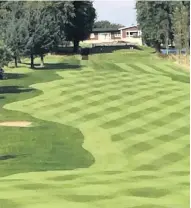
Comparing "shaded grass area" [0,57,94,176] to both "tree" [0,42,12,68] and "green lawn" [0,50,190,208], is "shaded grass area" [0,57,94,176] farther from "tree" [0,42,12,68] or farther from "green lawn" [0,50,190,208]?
"tree" [0,42,12,68]

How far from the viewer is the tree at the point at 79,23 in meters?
107

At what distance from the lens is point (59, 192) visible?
15312mm

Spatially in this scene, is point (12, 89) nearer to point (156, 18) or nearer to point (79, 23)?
point (79, 23)

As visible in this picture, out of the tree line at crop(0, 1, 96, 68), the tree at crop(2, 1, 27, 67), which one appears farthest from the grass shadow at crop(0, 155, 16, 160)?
the tree at crop(2, 1, 27, 67)

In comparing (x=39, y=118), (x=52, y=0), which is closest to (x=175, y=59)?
(x=52, y=0)

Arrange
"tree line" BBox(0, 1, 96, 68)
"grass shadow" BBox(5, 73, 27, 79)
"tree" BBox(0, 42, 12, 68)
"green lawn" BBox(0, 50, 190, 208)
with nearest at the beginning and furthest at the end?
"green lawn" BBox(0, 50, 190, 208)
"tree" BBox(0, 42, 12, 68)
"grass shadow" BBox(5, 73, 27, 79)
"tree line" BBox(0, 1, 96, 68)

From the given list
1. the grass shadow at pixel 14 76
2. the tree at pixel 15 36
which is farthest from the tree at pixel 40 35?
the grass shadow at pixel 14 76

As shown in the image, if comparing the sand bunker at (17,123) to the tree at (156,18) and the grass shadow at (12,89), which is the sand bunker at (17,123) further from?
the tree at (156,18)

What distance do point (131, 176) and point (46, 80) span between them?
1702 inches

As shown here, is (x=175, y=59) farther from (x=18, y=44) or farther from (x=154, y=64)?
(x=18, y=44)

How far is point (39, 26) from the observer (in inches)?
2869

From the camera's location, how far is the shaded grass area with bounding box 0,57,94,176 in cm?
2431

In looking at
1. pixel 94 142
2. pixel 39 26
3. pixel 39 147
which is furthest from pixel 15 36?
pixel 39 147

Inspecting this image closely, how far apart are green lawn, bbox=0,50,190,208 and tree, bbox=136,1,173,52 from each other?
132 ft
